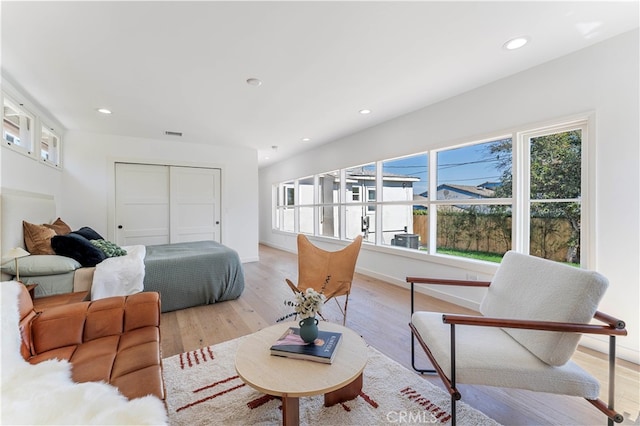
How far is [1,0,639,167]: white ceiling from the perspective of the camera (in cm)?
181

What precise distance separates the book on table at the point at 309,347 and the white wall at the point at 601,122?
2.34 m

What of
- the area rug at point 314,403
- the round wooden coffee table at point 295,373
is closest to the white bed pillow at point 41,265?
the area rug at point 314,403

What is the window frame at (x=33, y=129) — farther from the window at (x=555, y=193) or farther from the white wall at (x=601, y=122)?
the window at (x=555, y=193)

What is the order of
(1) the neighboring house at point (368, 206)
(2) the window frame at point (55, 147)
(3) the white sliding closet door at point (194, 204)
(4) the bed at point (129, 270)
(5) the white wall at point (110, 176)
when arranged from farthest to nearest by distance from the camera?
1. (3) the white sliding closet door at point (194, 204)
2. (1) the neighboring house at point (368, 206)
3. (5) the white wall at point (110, 176)
4. (2) the window frame at point (55, 147)
5. (4) the bed at point (129, 270)

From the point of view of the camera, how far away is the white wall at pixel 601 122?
82.8 inches

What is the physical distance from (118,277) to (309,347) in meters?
2.26

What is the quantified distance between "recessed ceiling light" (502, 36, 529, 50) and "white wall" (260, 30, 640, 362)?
57 cm

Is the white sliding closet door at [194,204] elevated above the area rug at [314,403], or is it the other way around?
the white sliding closet door at [194,204]

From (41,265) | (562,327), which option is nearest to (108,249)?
(41,265)

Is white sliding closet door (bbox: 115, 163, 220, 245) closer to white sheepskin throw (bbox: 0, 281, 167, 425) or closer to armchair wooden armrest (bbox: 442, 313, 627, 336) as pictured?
white sheepskin throw (bbox: 0, 281, 167, 425)

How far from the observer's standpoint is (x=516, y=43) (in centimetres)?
221

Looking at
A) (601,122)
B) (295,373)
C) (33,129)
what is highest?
(33,129)

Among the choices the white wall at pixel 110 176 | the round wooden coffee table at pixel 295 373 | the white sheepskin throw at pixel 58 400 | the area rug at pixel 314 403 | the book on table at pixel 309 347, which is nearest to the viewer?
the white sheepskin throw at pixel 58 400

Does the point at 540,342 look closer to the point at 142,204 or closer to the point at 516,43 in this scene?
the point at 516,43
